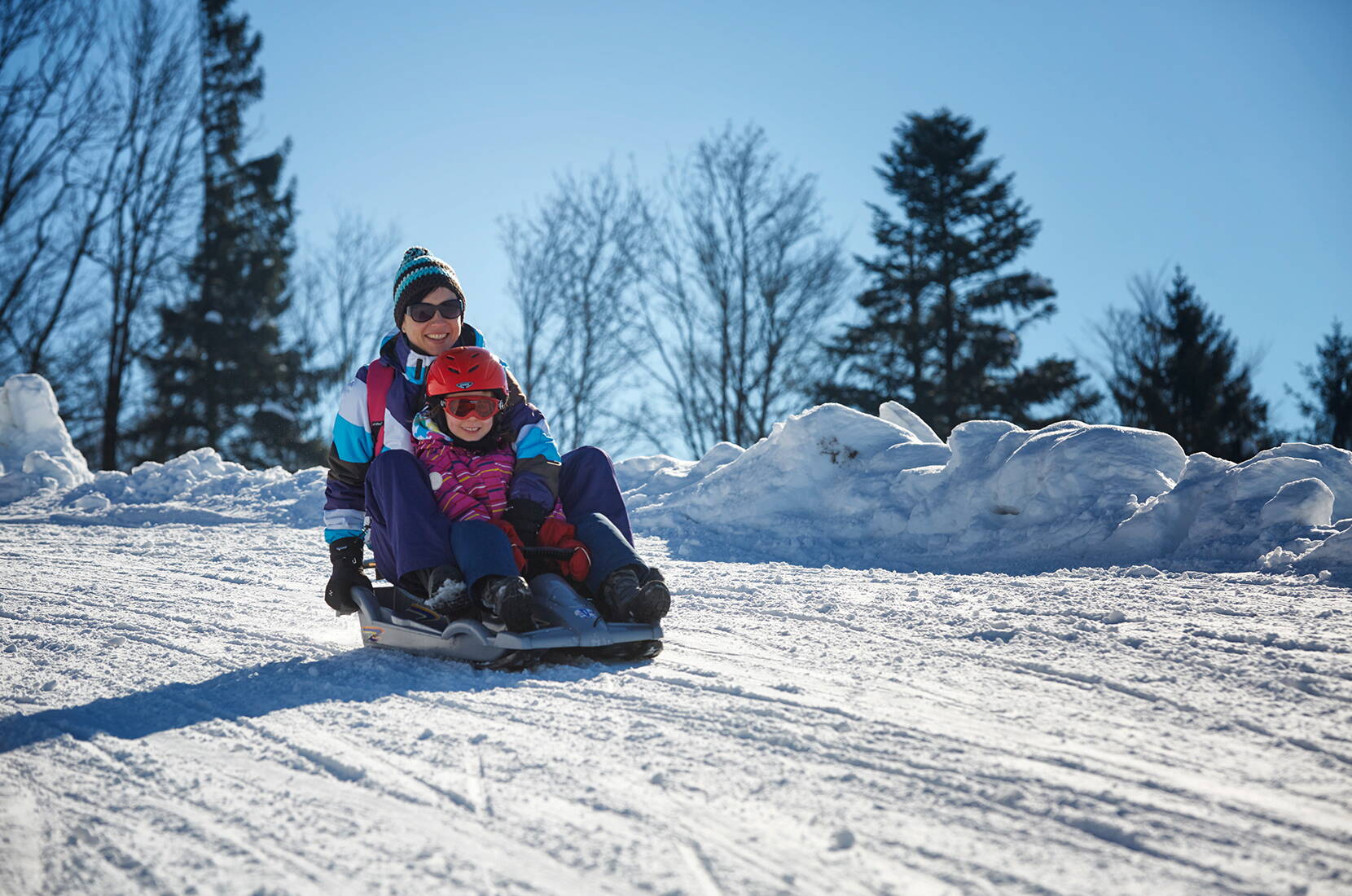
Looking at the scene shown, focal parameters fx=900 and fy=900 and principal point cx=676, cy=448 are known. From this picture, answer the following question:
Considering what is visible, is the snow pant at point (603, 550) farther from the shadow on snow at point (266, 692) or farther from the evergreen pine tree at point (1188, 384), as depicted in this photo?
the evergreen pine tree at point (1188, 384)

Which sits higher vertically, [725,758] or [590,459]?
[590,459]

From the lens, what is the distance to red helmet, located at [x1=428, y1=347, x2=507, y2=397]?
3.10 m

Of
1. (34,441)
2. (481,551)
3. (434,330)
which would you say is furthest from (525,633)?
(34,441)

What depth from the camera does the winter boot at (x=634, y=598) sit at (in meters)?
2.90

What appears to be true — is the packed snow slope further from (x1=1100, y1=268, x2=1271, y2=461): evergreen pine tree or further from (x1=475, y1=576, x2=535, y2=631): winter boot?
(x1=1100, y1=268, x2=1271, y2=461): evergreen pine tree

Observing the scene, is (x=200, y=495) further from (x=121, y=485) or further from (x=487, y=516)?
(x=487, y=516)

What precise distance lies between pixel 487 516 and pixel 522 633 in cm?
56

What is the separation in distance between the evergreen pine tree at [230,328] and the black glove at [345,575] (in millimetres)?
19361

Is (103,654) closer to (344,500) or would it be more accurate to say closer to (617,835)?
(344,500)

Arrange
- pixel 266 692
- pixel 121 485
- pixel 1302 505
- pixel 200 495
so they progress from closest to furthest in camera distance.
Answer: pixel 266 692 → pixel 1302 505 → pixel 200 495 → pixel 121 485

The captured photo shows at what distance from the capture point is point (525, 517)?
308 centimetres

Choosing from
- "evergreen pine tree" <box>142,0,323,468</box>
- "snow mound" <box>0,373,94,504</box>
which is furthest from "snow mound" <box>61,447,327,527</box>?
"evergreen pine tree" <box>142,0,323,468</box>

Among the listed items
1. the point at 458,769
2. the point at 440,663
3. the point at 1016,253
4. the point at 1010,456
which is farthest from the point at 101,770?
the point at 1016,253

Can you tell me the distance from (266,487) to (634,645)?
7733mm
